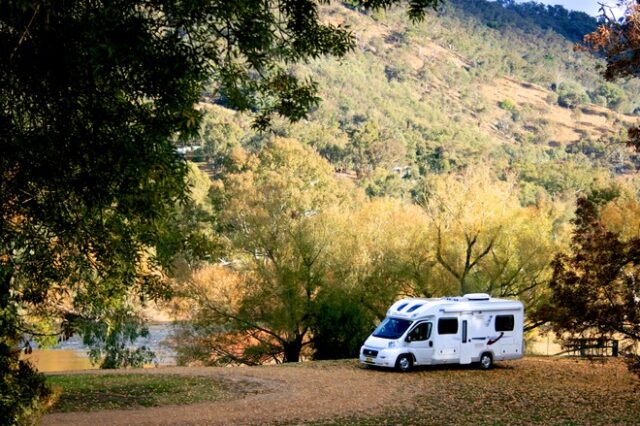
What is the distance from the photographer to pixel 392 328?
1008 inches

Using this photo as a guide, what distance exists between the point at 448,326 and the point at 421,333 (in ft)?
3.03

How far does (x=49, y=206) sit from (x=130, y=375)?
49.2 feet

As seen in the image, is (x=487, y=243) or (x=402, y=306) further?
(x=487, y=243)

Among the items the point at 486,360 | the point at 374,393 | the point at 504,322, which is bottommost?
the point at 374,393

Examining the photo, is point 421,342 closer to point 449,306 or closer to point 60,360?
point 449,306

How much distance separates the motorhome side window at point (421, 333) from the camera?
82.4 feet

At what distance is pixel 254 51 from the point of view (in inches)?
364

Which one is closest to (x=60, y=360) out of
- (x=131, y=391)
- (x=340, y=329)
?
(x=340, y=329)

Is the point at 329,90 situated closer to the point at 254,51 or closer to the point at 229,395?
the point at 229,395

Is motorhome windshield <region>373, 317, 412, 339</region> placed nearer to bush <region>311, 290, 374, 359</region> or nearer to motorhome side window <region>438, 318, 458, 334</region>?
motorhome side window <region>438, 318, 458, 334</region>

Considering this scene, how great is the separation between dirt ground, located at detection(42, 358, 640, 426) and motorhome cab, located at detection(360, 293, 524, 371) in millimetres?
459

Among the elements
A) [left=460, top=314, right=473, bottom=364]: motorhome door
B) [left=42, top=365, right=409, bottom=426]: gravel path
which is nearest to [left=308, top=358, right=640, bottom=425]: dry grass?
[left=460, top=314, right=473, bottom=364]: motorhome door

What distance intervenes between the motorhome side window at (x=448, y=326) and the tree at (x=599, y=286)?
7843 millimetres

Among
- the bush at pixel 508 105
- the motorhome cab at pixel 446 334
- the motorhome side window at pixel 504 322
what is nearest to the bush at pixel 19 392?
the motorhome cab at pixel 446 334
